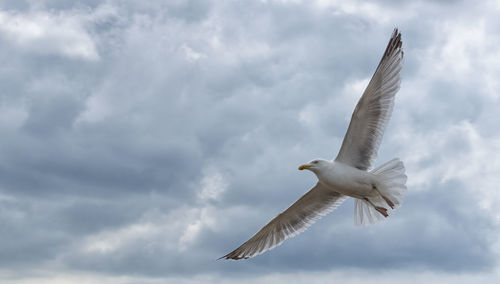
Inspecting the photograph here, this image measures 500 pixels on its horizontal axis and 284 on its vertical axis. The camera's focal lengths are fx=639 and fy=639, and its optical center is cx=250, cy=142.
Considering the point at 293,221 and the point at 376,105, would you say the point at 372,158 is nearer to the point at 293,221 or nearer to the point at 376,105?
the point at 376,105

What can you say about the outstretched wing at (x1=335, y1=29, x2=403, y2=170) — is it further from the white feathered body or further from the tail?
the tail

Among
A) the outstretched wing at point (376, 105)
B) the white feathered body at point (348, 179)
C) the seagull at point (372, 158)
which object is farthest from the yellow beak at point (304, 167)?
the outstretched wing at point (376, 105)

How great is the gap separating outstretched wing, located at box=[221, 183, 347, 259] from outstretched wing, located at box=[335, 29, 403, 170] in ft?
5.54

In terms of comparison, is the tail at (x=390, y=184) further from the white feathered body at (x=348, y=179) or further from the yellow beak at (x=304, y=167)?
the yellow beak at (x=304, y=167)

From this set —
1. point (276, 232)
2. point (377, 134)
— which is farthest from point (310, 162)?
point (276, 232)

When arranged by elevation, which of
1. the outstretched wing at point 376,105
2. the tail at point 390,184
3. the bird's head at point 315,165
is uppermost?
the outstretched wing at point 376,105

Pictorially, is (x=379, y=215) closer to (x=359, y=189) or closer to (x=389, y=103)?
(x=359, y=189)

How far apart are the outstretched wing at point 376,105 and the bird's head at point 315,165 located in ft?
1.49

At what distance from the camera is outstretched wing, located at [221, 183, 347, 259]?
50.1 feet

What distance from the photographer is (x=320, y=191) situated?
49.6ft

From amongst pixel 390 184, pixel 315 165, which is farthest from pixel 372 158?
pixel 315 165

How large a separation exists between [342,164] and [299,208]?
2297mm

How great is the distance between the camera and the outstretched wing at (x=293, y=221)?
15.3 meters

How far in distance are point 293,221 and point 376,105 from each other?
3.84 meters
